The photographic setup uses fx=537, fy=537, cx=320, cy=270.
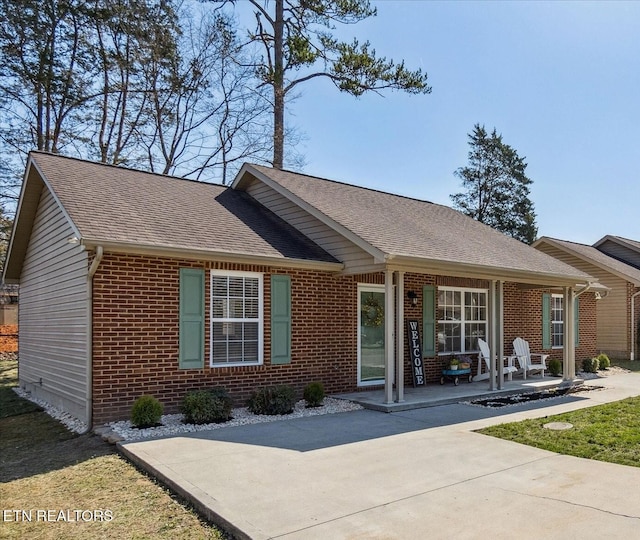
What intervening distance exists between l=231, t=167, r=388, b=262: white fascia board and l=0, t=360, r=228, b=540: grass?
4.59m

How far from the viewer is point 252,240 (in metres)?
9.30

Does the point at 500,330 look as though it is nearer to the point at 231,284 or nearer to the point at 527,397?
the point at 527,397

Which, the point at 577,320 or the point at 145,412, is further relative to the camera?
the point at 577,320

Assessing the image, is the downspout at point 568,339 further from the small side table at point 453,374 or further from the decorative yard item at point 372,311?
the decorative yard item at point 372,311

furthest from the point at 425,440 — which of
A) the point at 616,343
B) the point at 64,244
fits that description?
the point at 616,343

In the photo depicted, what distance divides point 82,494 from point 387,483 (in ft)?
9.25

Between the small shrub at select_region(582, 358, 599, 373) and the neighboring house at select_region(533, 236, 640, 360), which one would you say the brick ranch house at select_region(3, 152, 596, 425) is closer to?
the small shrub at select_region(582, 358, 599, 373)

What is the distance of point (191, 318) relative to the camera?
324 inches

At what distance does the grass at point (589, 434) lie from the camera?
605 centimetres

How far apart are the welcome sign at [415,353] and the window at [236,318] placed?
369 cm

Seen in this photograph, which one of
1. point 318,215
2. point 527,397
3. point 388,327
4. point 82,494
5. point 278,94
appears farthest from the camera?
point 278,94

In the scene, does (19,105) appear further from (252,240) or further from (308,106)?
(252,240)

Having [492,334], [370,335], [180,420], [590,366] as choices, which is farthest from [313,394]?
[590,366]

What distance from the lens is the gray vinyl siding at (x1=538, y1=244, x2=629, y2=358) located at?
63.1 feet
